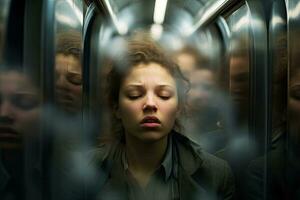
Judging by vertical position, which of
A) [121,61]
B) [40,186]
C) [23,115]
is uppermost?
[121,61]

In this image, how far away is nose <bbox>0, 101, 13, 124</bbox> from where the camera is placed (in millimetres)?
1109

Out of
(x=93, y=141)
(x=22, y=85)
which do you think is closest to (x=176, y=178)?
(x=93, y=141)

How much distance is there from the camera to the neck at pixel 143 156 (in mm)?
1200

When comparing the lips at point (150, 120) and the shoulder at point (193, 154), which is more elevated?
the lips at point (150, 120)

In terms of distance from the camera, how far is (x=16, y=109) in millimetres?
1120

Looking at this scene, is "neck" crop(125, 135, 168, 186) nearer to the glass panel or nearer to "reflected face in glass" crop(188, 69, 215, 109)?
"reflected face in glass" crop(188, 69, 215, 109)

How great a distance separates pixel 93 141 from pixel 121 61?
0.22 metres

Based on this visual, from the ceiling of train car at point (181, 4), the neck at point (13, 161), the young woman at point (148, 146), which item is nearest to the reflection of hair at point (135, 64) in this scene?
the young woman at point (148, 146)

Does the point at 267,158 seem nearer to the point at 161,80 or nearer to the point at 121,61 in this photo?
the point at 161,80

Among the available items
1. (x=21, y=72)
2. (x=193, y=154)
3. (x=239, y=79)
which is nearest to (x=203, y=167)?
(x=193, y=154)

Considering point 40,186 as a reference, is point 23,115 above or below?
above

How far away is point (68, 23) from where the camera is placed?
1212mm

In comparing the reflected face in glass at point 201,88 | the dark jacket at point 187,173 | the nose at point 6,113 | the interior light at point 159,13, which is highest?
the interior light at point 159,13

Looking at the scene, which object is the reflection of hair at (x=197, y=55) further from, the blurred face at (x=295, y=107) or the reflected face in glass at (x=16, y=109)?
the reflected face in glass at (x=16, y=109)
